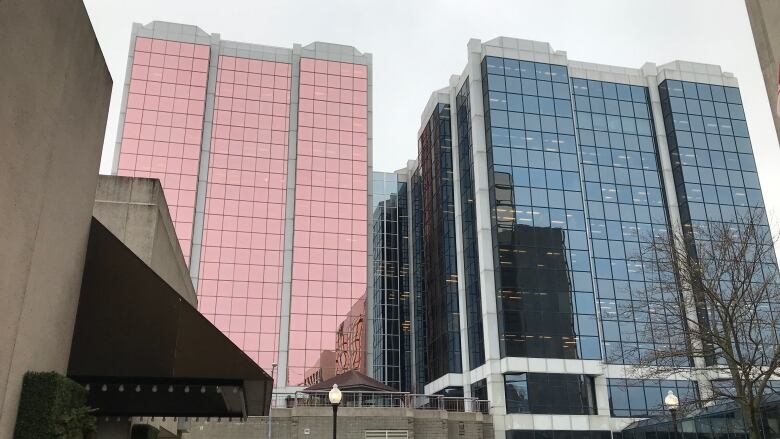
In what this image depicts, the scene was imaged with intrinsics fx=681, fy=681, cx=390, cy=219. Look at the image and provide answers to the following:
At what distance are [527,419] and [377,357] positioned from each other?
1137 inches

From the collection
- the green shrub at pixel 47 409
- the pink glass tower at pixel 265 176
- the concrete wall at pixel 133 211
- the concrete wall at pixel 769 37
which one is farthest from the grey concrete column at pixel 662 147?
the green shrub at pixel 47 409

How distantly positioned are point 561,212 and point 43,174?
54803 mm

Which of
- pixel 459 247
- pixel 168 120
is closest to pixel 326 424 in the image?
pixel 459 247

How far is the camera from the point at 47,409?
9.06 metres

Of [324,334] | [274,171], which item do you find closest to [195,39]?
[274,171]

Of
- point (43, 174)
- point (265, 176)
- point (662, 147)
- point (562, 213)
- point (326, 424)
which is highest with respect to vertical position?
point (265, 176)

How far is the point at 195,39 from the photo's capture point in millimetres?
76250

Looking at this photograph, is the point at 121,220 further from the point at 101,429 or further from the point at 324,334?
the point at 324,334

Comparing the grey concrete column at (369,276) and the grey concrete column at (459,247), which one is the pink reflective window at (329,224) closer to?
the grey concrete column at (369,276)

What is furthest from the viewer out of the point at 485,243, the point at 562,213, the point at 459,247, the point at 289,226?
the point at 289,226

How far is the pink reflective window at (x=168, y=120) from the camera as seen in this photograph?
231ft

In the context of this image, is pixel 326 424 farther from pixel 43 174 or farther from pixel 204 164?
pixel 204 164

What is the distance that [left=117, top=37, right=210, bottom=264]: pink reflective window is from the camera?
70312 mm

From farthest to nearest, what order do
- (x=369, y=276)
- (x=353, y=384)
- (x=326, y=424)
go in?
(x=369, y=276) → (x=353, y=384) → (x=326, y=424)
